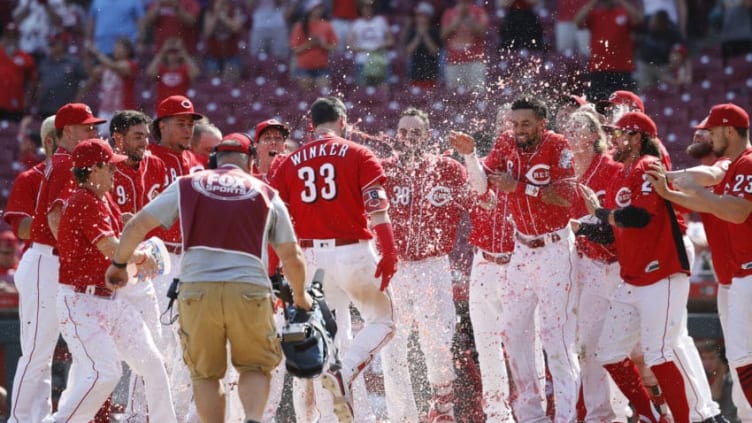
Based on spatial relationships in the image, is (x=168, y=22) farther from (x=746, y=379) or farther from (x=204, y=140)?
(x=746, y=379)

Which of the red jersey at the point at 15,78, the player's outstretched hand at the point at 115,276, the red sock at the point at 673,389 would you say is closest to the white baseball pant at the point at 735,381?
the red sock at the point at 673,389

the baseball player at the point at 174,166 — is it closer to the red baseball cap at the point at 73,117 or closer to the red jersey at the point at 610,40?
the red baseball cap at the point at 73,117

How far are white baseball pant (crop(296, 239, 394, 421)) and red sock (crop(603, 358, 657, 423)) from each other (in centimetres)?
Result: 161

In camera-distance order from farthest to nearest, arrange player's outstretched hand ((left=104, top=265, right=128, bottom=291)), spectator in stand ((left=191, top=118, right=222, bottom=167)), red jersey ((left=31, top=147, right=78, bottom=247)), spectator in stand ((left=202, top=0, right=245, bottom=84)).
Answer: spectator in stand ((left=202, top=0, right=245, bottom=84)) < spectator in stand ((left=191, top=118, right=222, bottom=167)) < red jersey ((left=31, top=147, right=78, bottom=247)) < player's outstretched hand ((left=104, top=265, right=128, bottom=291))

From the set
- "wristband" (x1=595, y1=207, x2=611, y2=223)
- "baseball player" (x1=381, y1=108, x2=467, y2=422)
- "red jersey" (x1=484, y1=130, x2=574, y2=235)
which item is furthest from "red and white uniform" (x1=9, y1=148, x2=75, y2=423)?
"wristband" (x1=595, y1=207, x2=611, y2=223)

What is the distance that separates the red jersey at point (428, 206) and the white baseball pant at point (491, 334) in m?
0.43

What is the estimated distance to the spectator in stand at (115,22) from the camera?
17.3 meters

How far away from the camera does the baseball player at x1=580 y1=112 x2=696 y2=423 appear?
29.2ft

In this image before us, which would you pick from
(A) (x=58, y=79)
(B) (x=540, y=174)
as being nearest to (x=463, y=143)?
(B) (x=540, y=174)

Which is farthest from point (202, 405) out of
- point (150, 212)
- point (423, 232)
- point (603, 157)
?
point (603, 157)

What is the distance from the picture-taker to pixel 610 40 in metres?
15.8

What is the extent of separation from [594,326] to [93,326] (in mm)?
3565

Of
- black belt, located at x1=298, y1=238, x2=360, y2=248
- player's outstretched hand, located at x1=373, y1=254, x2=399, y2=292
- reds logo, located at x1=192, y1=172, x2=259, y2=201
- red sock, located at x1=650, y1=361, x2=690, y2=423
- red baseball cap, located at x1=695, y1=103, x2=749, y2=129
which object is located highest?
red baseball cap, located at x1=695, y1=103, x2=749, y2=129

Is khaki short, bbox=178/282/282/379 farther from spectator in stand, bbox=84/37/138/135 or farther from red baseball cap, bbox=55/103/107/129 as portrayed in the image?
spectator in stand, bbox=84/37/138/135
